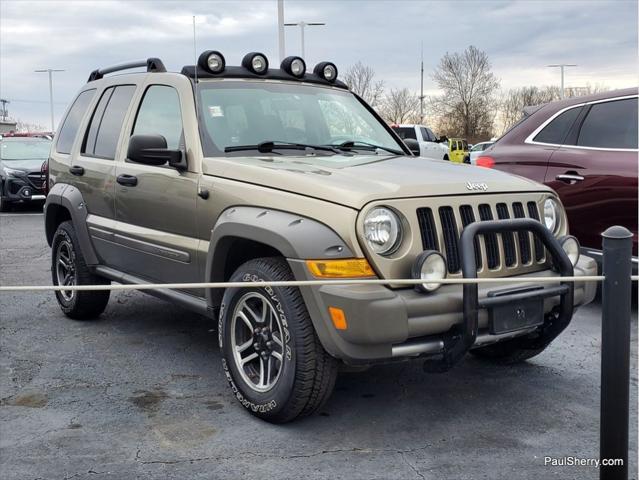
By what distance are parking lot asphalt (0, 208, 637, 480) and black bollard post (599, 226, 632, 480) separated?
0.63 m

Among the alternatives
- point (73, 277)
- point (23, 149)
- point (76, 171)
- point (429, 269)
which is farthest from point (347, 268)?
point (23, 149)

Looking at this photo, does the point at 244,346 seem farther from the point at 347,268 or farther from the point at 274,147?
the point at 274,147

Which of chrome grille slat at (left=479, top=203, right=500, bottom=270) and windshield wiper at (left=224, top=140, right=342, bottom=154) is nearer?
chrome grille slat at (left=479, top=203, right=500, bottom=270)

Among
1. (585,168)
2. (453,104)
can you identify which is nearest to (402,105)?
(453,104)

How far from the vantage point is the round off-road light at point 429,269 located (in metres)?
3.40

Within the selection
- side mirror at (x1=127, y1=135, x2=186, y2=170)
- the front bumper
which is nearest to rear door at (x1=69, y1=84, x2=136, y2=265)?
side mirror at (x1=127, y1=135, x2=186, y2=170)

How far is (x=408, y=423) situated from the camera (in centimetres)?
390

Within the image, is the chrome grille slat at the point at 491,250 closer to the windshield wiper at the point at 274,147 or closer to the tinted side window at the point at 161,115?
the windshield wiper at the point at 274,147

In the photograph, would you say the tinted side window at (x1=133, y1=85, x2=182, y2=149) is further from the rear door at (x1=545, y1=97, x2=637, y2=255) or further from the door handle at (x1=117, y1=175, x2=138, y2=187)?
the rear door at (x1=545, y1=97, x2=637, y2=255)

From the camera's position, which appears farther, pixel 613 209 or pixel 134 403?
pixel 613 209

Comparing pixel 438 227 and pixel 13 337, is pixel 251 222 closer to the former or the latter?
pixel 438 227

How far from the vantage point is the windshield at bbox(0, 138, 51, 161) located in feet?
55.7

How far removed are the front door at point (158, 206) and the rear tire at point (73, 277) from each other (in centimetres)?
64

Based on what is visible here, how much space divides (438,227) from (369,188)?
382 mm
